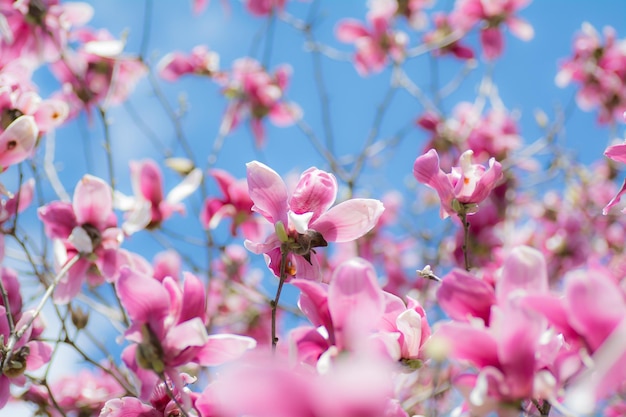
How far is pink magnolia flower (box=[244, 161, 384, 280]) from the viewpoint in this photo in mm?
695

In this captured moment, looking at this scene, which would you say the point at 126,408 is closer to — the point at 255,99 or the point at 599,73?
the point at 255,99

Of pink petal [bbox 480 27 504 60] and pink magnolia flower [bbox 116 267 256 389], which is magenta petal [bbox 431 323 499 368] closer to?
pink magnolia flower [bbox 116 267 256 389]

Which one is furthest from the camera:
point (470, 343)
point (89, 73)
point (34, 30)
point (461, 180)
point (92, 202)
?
point (89, 73)

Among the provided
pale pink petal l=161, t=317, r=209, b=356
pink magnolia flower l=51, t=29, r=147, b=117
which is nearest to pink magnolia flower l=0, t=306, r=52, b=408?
pale pink petal l=161, t=317, r=209, b=356

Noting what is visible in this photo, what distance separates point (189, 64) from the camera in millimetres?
2133

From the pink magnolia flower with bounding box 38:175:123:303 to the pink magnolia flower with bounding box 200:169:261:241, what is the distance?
0.45 m

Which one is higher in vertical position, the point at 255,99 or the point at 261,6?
the point at 261,6

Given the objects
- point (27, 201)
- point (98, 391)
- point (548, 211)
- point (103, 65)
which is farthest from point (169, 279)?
point (548, 211)

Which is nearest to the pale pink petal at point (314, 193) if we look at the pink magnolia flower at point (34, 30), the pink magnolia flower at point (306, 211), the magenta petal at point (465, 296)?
the pink magnolia flower at point (306, 211)

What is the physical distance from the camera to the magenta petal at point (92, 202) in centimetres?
96

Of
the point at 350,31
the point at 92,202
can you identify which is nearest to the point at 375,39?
the point at 350,31

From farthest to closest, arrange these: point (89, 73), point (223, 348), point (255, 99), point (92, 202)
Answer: point (255, 99) < point (89, 73) < point (92, 202) < point (223, 348)

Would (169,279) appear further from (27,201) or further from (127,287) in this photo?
(27,201)

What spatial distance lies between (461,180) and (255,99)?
1439 millimetres
